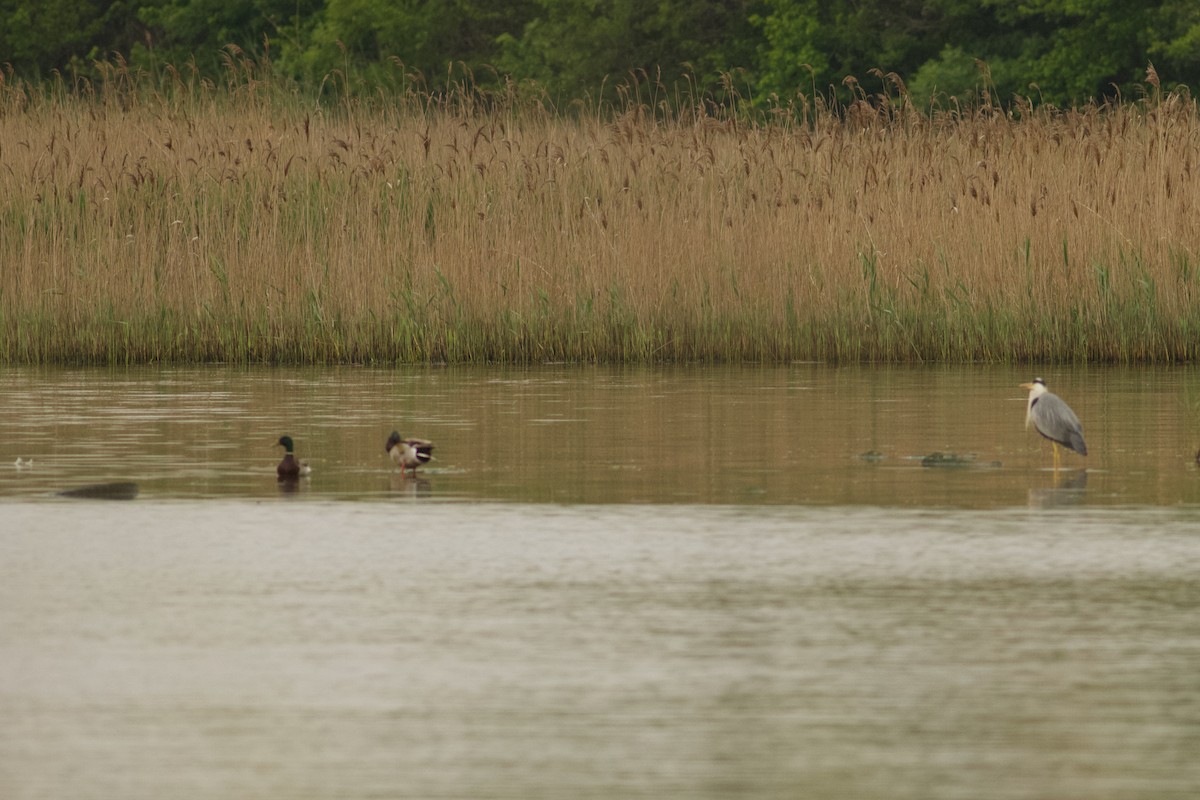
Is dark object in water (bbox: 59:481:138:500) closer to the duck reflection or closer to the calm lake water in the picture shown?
the calm lake water

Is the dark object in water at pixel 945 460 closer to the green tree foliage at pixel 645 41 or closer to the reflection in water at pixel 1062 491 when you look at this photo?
the reflection in water at pixel 1062 491

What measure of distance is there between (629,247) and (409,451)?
6.99 m

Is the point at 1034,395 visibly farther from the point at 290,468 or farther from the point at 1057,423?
the point at 290,468

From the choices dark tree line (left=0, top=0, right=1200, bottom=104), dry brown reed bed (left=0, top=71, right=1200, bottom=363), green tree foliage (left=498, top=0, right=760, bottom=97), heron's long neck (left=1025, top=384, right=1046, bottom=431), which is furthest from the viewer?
green tree foliage (left=498, top=0, right=760, bottom=97)

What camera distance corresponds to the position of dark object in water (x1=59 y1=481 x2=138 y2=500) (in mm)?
8234

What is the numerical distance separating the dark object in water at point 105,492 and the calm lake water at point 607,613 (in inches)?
3.8

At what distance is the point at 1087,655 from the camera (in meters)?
5.25

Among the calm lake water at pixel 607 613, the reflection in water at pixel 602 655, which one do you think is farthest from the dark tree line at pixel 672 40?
the reflection in water at pixel 602 655

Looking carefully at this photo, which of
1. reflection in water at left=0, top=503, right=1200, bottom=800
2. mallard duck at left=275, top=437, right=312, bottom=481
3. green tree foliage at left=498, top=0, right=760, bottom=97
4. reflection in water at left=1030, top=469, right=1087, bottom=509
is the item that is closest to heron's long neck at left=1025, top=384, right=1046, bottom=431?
reflection in water at left=1030, top=469, right=1087, bottom=509

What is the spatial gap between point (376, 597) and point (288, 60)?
36.1 metres

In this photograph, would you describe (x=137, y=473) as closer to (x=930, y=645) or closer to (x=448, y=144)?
(x=930, y=645)

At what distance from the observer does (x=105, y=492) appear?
8.29m

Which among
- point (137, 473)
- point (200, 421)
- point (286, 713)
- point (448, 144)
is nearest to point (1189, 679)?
point (286, 713)

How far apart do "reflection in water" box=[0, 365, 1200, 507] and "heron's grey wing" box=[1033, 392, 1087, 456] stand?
0.12 meters
